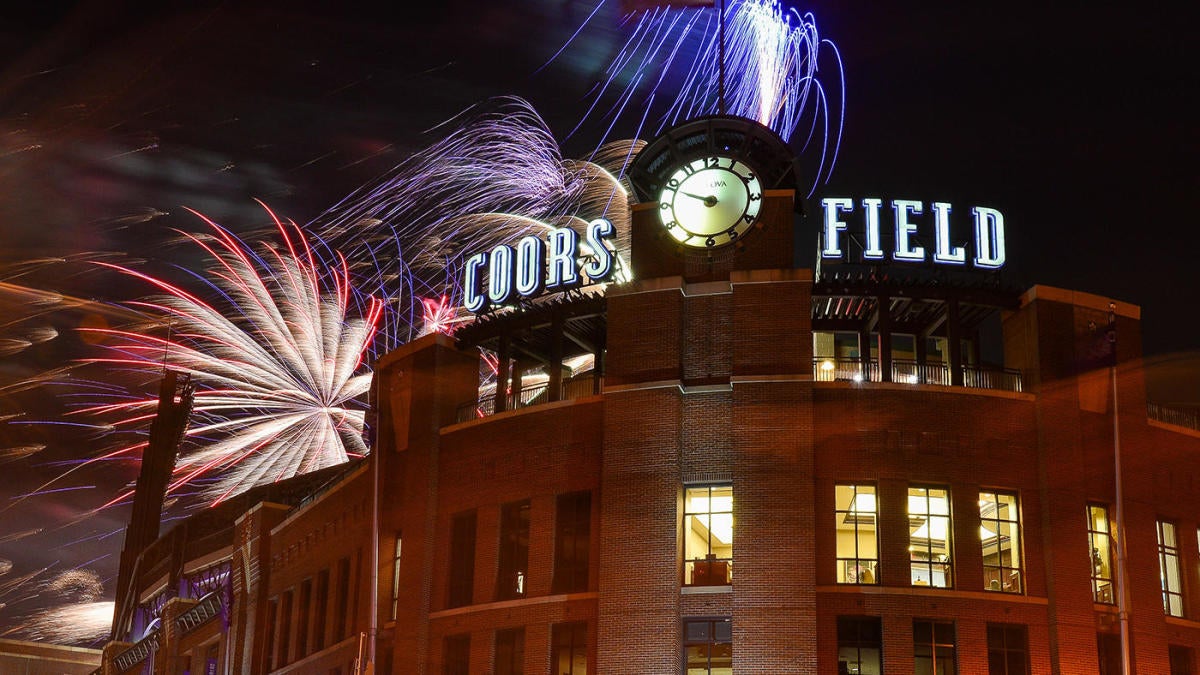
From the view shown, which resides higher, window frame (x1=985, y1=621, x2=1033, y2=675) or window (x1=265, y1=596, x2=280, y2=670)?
window (x1=265, y1=596, x2=280, y2=670)

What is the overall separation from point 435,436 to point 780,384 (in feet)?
47.9

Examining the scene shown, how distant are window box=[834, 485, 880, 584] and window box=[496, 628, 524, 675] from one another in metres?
11.4

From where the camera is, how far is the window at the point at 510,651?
47500mm

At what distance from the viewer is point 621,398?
46562 mm

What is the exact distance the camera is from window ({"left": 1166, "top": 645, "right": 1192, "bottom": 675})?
45.9 m

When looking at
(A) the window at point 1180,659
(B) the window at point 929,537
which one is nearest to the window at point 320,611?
(B) the window at point 929,537

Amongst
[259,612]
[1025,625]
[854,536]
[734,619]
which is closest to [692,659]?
[734,619]

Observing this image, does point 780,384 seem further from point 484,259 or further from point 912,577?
point 484,259

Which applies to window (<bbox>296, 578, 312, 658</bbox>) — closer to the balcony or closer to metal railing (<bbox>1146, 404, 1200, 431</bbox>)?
the balcony

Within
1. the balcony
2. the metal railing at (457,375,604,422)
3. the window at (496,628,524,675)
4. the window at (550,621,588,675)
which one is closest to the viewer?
the window at (550,621,588,675)

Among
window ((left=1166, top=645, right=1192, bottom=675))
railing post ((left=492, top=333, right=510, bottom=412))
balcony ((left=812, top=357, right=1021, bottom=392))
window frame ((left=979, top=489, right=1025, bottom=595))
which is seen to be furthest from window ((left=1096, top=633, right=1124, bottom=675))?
railing post ((left=492, top=333, right=510, bottom=412))

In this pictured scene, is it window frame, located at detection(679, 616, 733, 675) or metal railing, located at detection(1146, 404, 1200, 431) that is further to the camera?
metal railing, located at detection(1146, 404, 1200, 431)

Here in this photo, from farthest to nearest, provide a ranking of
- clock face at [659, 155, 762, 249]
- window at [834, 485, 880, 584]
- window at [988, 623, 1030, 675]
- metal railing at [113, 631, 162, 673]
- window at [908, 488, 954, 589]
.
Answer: metal railing at [113, 631, 162, 673] → clock face at [659, 155, 762, 249] → window at [908, 488, 954, 589] → window at [834, 485, 880, 584] → window at [988, 623, 1030, 675]

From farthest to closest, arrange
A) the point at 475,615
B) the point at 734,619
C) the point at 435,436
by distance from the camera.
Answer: the point at 435,436 < the point at 475,615 < the point at 734,619
